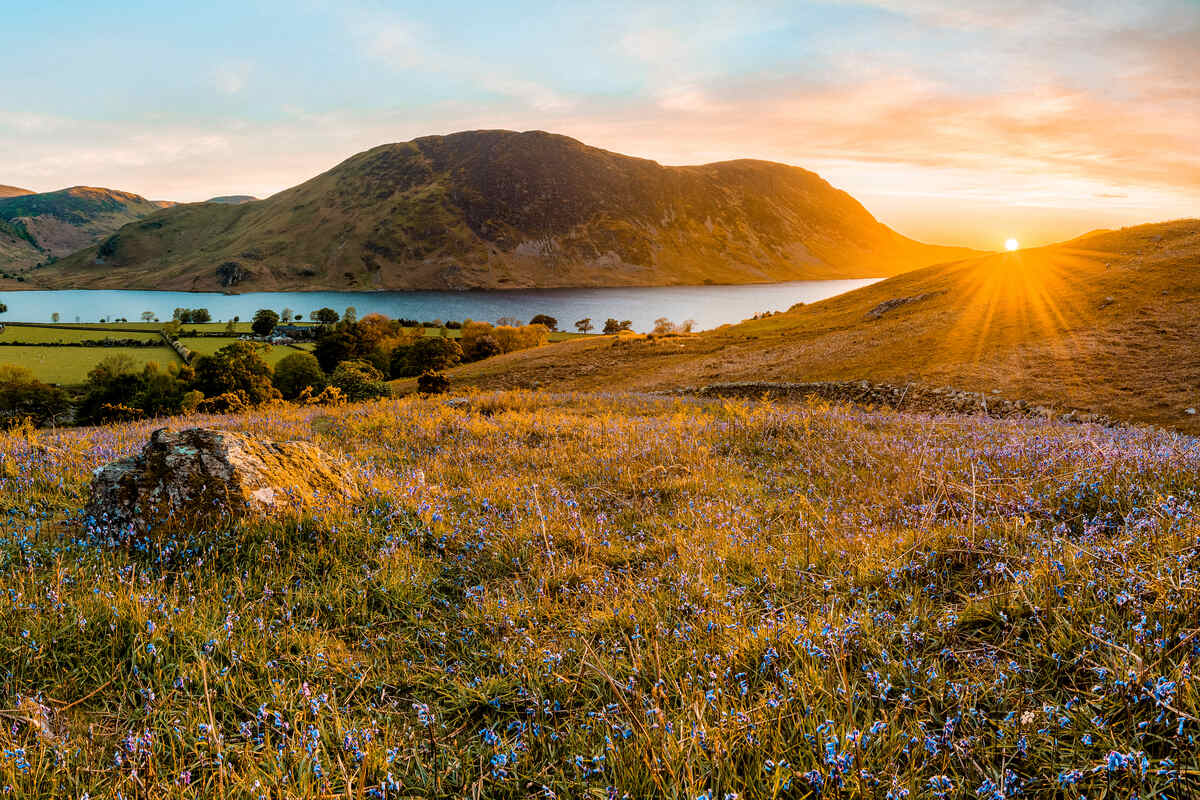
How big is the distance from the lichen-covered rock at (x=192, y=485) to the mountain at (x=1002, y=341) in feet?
83.9

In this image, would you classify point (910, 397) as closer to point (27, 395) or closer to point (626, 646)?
point (626, 646)

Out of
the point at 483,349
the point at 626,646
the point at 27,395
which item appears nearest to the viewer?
the point at 626,646

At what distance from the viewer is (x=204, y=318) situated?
16862cm

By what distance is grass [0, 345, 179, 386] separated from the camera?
90750mm

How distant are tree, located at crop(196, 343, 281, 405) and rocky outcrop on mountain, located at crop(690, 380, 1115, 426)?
5772 centimetres

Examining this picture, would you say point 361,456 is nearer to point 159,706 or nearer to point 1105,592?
point 159,706

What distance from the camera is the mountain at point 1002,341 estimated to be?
77.4 feet

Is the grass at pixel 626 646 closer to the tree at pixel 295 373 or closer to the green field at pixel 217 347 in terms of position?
the tree at pixel 295 373

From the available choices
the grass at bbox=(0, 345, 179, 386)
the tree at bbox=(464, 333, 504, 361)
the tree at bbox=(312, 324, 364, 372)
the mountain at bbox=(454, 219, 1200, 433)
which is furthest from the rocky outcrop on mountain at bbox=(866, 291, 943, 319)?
the grass at bbox=(0, 345, 179, 386)

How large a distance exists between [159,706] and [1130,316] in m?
41.9

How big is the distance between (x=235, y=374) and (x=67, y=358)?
69.2 m

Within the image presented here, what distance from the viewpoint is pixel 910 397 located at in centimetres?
2581

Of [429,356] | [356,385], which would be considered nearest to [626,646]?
[356,385]

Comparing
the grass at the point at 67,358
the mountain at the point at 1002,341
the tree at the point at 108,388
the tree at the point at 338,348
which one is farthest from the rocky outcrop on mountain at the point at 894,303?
the grass at the point at 67,358
